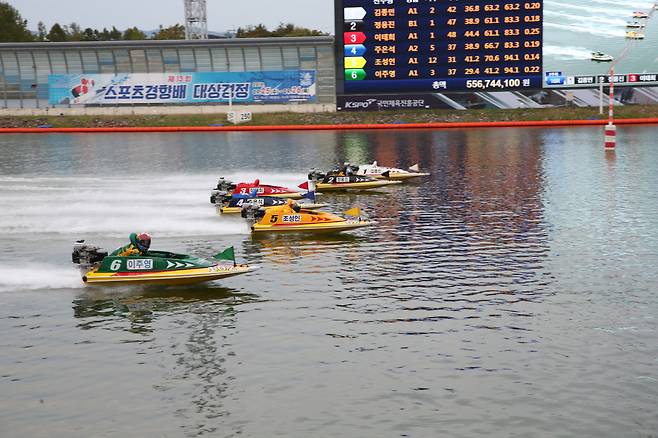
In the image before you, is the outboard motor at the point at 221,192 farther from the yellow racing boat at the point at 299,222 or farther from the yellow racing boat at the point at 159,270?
the yellow racing boat at the point at 159,270

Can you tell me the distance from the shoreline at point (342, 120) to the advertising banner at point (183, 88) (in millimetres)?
3164

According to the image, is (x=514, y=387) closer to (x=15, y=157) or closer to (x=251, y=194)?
(x=251, y=194)

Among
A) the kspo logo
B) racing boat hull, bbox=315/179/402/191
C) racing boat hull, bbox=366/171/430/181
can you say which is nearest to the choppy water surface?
racing boat hull, bbox=315/179/402/191

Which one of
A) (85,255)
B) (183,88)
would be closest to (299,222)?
(85,255)

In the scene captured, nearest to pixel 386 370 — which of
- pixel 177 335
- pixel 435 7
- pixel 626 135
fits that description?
pixel 177 335

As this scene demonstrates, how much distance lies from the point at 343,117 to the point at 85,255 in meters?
99.6

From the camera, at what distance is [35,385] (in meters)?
25.3

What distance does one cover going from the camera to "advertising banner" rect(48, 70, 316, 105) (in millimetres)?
140875

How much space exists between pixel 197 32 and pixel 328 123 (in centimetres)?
3781

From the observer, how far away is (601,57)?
4833 inches

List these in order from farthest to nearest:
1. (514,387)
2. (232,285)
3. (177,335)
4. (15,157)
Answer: (15,157) < (232,285) < (177,335) < (514,387)

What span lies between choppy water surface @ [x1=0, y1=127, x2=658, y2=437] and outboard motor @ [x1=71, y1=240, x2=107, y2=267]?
122 centimetres

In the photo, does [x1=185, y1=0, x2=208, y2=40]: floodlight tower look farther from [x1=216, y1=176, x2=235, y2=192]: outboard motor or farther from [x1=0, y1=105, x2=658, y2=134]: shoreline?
[x1=216, y1=176, x2=235, y2=192]: outboard motor

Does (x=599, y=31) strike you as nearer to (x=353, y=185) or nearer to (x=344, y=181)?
(x=353, y=185)
